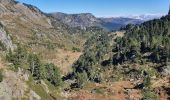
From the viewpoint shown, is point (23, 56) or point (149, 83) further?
point (23, 56)

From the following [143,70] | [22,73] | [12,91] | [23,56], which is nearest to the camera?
[12,91]

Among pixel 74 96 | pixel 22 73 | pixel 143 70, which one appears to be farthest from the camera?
pixel 143 70

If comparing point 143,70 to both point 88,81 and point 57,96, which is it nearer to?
point 88,81

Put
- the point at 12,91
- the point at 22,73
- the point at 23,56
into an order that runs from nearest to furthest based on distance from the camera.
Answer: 1. the point at 12,91
2. the point at 22,73
3. the point at 23,56

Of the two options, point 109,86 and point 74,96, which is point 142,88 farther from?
point 74,96

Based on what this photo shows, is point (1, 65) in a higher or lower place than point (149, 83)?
higher

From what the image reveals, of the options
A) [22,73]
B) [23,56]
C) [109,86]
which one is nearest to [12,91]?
[22,73]

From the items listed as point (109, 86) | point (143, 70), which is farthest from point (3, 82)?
point (143, 70)

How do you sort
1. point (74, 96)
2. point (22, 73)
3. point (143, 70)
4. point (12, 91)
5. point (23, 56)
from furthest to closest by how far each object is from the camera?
point (143, 70), point (23, 56), point (74, 96), point (22, 73), point (12, 91)

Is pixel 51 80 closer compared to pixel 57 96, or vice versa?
pixel 57 96
